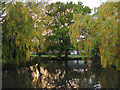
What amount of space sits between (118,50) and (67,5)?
1621 cm

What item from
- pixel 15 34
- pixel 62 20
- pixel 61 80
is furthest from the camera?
pixel 62 20

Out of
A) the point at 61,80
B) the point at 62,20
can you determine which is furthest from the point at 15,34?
the point at 62,20

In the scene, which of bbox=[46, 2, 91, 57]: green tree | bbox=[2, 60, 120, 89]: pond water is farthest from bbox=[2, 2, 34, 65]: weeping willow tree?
bbox=[46, 2, 91, 57]: green tree

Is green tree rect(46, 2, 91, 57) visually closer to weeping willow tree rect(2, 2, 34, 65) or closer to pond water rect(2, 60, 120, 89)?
pond water rect(2, 60, 120, 89)

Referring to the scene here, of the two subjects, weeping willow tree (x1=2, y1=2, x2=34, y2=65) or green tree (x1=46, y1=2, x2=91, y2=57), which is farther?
green tree (x1=46, y1=2, x2=91, y2=57)

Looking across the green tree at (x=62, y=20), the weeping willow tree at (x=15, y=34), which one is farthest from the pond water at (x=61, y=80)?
the green tree at (x=62, y=20)

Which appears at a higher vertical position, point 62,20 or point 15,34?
point 62,20

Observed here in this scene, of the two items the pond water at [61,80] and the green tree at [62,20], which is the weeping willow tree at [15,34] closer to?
the pond water at [61,80]

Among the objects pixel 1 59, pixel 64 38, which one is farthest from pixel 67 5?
pixel 1 59

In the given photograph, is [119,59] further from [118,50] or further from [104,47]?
[104,47]

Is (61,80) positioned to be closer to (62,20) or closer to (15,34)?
(15,34)

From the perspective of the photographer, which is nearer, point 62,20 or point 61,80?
point 61,80

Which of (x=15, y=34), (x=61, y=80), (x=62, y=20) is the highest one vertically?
(x=62, y=20)

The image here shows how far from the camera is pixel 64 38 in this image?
20000 mm
